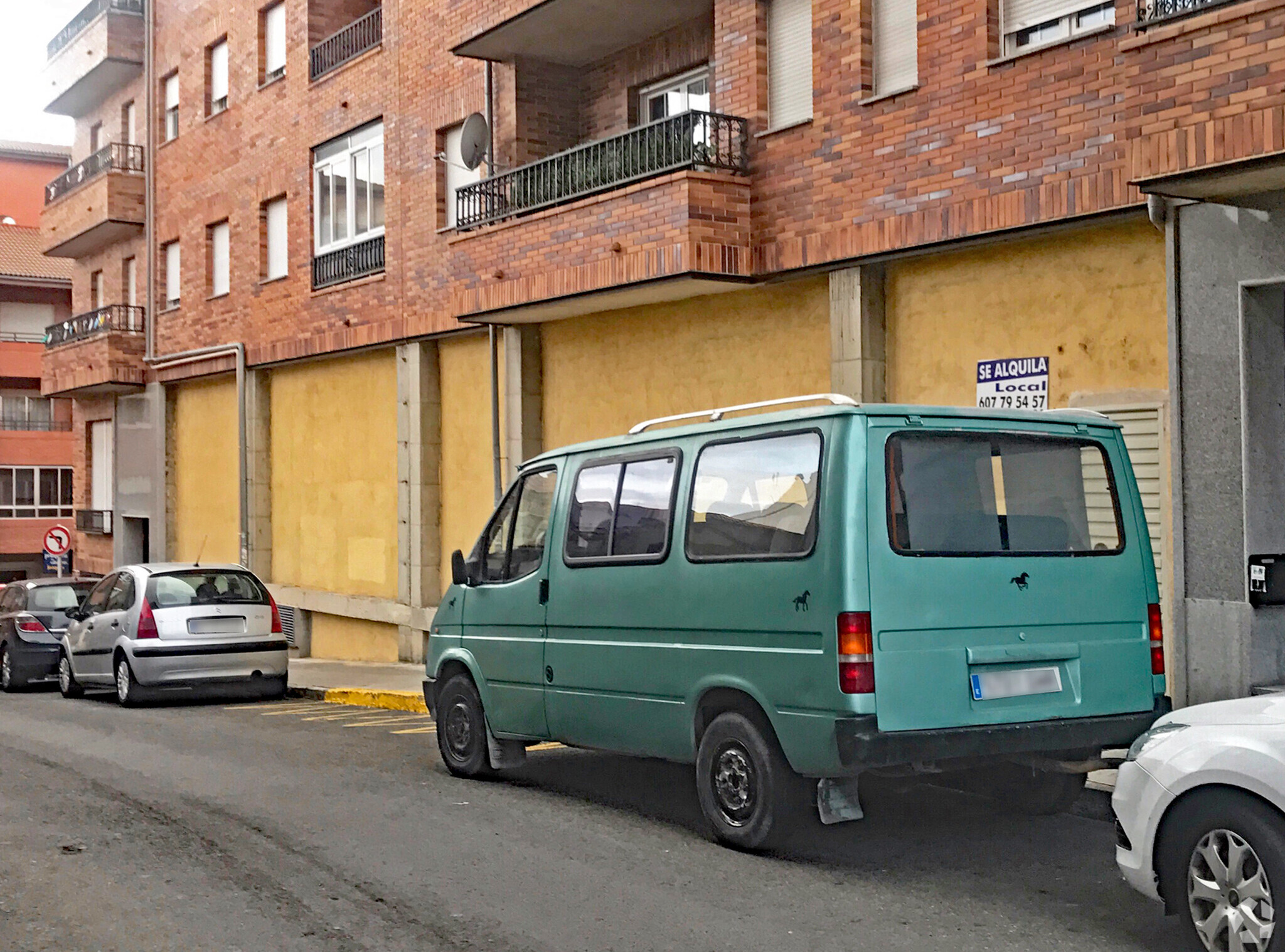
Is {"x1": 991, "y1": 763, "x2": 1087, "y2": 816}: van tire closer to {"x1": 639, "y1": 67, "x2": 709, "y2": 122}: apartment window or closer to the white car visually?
the white car

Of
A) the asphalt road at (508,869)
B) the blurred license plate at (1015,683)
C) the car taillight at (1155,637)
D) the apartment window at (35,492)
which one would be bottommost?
the asphalt road at (508,869)

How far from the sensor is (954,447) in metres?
6.94

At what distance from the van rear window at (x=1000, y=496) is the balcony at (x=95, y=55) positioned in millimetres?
26347

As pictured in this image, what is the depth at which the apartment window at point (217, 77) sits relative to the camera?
1037 inches

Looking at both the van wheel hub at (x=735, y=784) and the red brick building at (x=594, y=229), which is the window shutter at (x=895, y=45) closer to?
the red brick building at (x=594, y=229)

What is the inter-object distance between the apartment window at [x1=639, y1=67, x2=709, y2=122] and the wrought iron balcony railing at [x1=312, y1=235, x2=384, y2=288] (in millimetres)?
5643

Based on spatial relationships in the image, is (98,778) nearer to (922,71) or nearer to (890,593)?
(890,593)

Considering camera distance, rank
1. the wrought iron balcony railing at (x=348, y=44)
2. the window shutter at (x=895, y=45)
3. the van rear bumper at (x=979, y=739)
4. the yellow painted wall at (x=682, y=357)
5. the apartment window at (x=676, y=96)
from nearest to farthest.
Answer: the van rear bumper at (x=979, y=739), the window shutter at (x=895, y=45), the yellow painted wall at (x=682, y=357), the apartment window at (x=676, y=96), the wrought iron balcony railing at (x=348, y=44)

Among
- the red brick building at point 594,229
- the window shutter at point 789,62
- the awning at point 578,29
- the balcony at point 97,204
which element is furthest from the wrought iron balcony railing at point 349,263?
the window shutter at point 789,62

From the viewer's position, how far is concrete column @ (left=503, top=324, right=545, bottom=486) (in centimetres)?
1770

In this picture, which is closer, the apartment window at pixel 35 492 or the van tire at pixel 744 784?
the van tire at pixel 744 784

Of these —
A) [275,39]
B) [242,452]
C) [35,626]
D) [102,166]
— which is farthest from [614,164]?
[102,166]

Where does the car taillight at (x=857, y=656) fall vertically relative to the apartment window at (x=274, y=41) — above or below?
below

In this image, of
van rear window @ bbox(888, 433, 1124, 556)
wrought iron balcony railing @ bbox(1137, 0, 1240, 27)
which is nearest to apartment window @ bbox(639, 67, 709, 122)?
wrought iron balcony railing @ bbox(1137, 0, 1240, 27)
